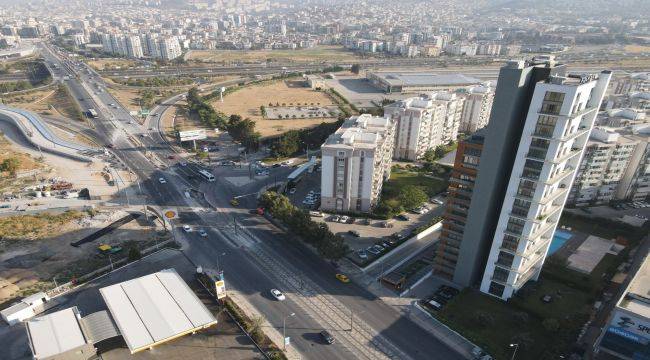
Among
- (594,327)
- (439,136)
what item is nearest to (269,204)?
(594,327)

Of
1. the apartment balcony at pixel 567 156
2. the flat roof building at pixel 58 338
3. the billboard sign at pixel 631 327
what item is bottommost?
the flat roof building at pixel 58 338

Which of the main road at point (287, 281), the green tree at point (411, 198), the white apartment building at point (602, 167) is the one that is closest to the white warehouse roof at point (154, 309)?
the main road at point (287, 281)

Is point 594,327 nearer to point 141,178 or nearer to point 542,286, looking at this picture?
point 542,286

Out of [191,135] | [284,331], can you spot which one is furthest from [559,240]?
[191,135]

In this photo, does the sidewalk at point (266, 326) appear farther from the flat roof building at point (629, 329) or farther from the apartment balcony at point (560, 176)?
the apartment balcony at point (560, 176)

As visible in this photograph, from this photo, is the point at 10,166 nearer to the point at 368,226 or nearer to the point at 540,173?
the point at 368,226

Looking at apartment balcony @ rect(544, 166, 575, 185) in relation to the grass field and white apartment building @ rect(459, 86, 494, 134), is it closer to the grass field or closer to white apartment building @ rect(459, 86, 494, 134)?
the grass field

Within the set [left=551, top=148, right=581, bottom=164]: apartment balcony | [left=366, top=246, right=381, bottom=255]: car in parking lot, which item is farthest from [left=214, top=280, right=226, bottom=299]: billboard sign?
[left=551, top=148, right=581, bottom=164]: apartment balcony
